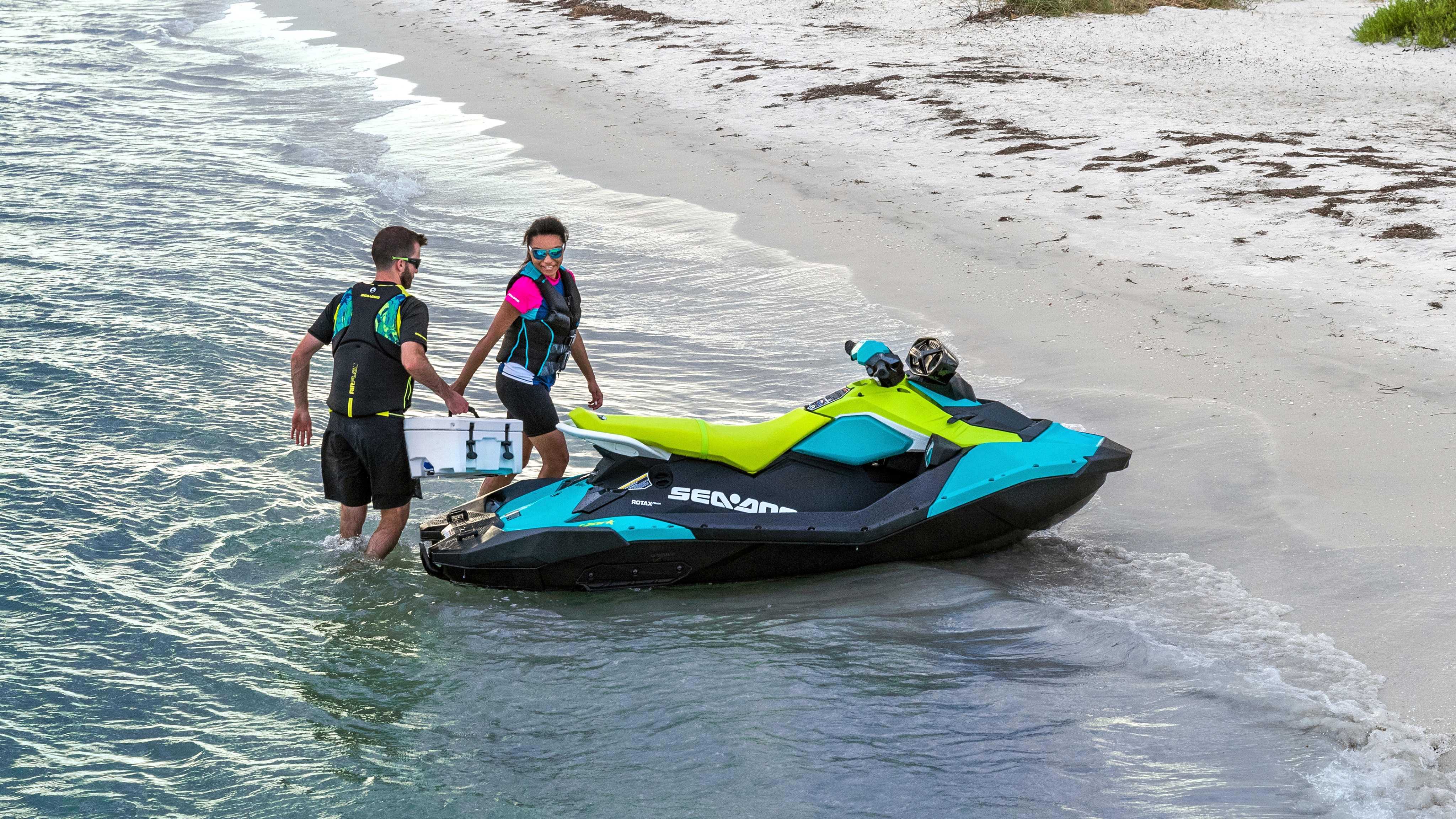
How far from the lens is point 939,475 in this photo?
570 centimetres

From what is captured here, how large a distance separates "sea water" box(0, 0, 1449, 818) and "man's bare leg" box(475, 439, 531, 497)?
517 millimetres

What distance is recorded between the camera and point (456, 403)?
18.1ft

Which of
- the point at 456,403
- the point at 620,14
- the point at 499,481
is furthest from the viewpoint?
the point at 620,14

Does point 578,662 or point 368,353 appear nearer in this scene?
point 578,662

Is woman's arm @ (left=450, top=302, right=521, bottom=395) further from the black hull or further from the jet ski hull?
the black hull

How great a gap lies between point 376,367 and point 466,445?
563 millimetres

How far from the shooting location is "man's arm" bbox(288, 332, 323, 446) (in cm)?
562

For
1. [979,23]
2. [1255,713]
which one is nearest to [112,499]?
[1255,713]

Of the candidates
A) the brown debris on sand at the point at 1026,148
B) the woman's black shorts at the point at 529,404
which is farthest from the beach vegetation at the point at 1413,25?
the woman's black shorts at the point at 529,404

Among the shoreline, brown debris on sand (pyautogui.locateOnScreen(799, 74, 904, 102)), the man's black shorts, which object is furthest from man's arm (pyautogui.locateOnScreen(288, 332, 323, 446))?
brown debris on sand (pyautogui.locateOnScreen(799, 74, 904, 102))

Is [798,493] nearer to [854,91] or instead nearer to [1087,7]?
[854,91]

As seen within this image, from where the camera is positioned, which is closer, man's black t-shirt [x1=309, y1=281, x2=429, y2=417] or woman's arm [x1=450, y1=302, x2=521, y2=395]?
man's black t-shirt [x1=309, y1=281, x2=429, y2=417]

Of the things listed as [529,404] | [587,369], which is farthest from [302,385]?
[587,369]

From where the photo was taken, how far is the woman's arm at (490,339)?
237 inches
